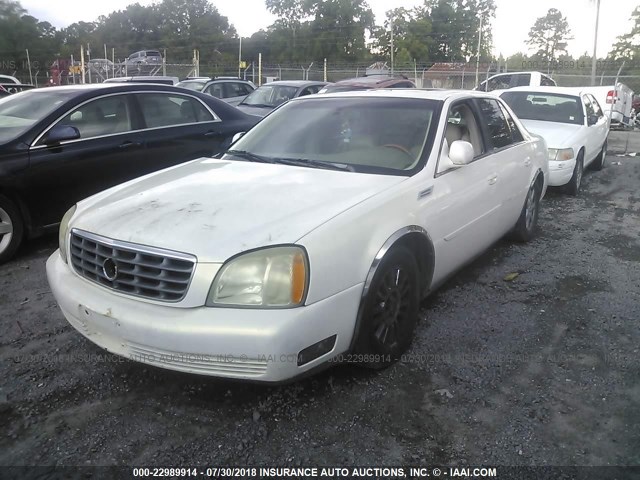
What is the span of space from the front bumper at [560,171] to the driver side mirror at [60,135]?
567 centimetres

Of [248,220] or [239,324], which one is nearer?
[239,324]

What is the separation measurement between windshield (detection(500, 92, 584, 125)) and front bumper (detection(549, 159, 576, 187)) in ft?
4.41

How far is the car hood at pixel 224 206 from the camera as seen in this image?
97.4 inches

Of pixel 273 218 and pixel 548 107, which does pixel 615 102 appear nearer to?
pixel 548 107

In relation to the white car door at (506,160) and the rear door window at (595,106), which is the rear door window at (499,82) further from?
the white car door at (506,160)

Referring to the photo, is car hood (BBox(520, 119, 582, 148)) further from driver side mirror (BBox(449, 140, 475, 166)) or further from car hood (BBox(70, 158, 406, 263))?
car hood (BBox(70, 158, 406, 263))

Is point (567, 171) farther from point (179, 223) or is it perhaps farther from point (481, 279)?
point (179, 223)

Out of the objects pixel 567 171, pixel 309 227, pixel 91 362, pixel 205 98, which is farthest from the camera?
pixel 567 171

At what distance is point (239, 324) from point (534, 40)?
101 metres

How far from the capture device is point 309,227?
2531 mm

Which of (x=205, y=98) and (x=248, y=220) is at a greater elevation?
(x=205, y=98)

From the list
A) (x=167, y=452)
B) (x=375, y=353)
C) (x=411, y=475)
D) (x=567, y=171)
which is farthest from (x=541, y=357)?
(x=567, y=171)

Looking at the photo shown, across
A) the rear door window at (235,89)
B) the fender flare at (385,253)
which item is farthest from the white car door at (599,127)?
the rear door window at (235,89)

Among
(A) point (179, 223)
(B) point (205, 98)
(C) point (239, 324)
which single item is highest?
(B) point (205, 98)
